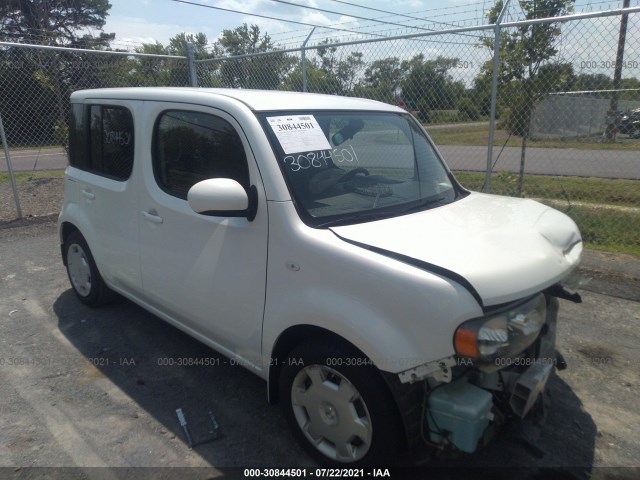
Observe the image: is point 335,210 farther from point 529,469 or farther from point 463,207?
point 529,469

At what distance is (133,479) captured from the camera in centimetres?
254

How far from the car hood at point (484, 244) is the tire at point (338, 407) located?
558 mm

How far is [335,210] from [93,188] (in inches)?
94.0

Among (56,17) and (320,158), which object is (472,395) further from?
(56,17)

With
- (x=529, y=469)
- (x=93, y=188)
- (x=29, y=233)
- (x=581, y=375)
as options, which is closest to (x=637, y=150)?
(x=581, y=375)

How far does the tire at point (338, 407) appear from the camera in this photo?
223 centimetres

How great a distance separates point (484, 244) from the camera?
233 centimetres

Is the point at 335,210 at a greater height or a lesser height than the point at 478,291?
greater

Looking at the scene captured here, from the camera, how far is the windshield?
2.63 meters

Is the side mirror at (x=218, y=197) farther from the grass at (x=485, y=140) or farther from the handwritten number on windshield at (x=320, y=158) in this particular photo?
the grass at (x=485, y=140)

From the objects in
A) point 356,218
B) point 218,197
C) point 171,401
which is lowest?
point 171,401

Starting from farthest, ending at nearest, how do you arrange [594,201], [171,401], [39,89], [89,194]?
[39,89], [594,201], [89,194], [171,401]

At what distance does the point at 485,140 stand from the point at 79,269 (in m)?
5.28

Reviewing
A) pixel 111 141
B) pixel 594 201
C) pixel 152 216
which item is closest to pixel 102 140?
pixel 111 141
